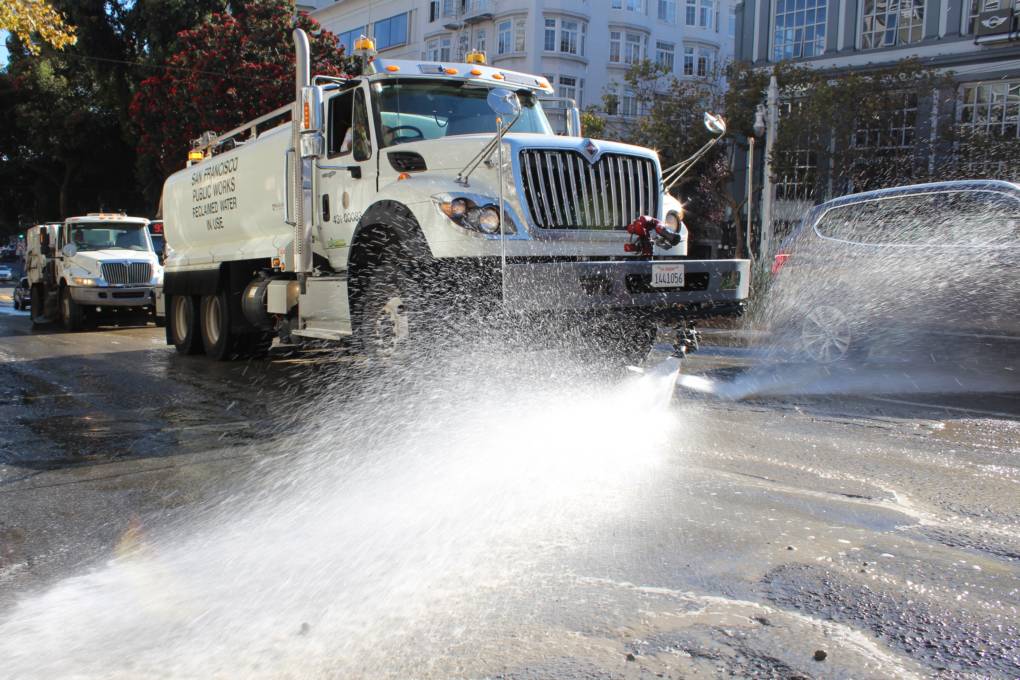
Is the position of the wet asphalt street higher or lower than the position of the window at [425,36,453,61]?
lower

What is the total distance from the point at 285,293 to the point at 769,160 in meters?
19.1

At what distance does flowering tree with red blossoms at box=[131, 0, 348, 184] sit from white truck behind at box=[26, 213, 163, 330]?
10.2 metres

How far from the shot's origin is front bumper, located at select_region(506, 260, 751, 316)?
6328 mm

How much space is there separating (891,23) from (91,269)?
23579mm

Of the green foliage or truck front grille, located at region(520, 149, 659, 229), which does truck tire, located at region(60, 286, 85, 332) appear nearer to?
truck front grille, located at region(520, 149, 659, 229)

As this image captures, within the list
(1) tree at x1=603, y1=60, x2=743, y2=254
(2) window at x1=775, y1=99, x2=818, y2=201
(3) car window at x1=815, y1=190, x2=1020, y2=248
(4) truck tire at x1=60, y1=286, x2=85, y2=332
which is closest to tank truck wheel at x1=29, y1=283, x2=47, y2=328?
(4) truck tire at x1=60, y1=286, x2=85, y2=332

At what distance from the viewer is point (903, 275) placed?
29.3ft

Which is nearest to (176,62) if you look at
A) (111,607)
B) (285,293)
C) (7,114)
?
(7,114)

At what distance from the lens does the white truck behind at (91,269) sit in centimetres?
1731

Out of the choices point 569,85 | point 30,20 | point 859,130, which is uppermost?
point 569,85

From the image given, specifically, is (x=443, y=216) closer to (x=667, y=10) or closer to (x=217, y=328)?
(x=217, y=328)

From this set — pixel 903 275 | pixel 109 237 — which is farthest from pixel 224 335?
pixel 109 237

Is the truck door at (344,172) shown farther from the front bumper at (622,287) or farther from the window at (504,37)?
the window at (504,37)

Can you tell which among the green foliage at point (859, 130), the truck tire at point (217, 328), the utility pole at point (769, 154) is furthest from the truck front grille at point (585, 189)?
the green foliage at point (859, 130)
